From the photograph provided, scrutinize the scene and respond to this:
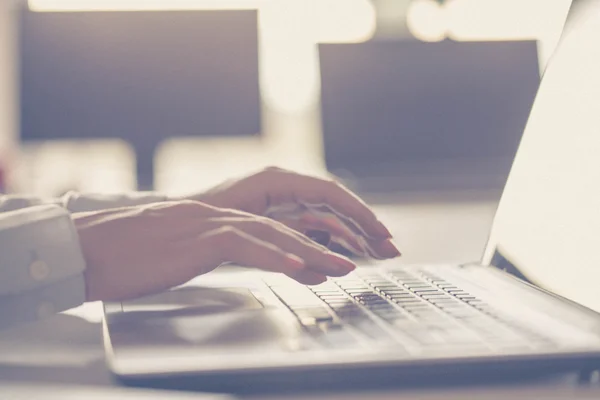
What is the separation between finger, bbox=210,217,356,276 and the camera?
57 centimetres

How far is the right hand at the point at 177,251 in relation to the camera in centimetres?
57

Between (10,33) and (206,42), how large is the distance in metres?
1.45

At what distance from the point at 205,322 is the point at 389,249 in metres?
0.33

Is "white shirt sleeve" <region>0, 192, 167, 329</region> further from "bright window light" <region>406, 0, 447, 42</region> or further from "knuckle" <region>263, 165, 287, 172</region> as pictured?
"bright window light" <region>406, 0, 447, 42</region>

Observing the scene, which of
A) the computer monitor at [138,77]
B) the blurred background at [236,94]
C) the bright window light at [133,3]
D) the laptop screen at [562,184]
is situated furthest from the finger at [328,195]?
the bright window light at [133,3]

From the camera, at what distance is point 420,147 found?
6.30 ft

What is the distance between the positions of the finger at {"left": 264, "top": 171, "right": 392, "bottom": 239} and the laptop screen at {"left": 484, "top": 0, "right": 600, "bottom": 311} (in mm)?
137

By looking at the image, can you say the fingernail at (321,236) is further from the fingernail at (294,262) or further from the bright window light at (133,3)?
the bright window light at (133,3)

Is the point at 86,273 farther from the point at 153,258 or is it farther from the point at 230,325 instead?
the point at 230,325

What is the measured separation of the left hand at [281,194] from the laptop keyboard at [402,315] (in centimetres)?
14

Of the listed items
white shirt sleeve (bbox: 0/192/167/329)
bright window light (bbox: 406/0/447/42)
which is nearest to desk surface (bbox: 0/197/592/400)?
white shirt sleeve (bbox: 0/192/167/329)

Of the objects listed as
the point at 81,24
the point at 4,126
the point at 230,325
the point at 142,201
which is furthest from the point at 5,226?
the point at 4,126

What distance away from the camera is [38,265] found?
1.83 ft

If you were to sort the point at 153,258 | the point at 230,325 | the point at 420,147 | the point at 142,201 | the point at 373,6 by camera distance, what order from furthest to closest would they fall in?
1. the point at 373,6
2. the point at 420,147
3. the point at 142,201
4. the point at 153,258
5. the point at 230,325
